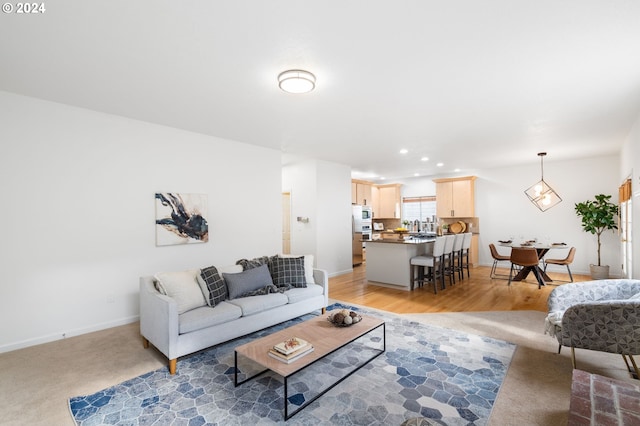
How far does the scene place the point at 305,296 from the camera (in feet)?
13.4

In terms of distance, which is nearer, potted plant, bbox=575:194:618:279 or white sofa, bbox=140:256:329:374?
white sofa, bbox=140:256:329:374

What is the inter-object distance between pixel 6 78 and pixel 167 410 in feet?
11.5

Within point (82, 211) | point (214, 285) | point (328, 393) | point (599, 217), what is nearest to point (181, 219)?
point (82, 211)

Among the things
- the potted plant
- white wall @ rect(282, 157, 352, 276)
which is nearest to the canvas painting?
white wall @ rect(282, 157, 352, 276)

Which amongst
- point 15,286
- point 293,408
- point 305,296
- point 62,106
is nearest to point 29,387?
point 15,286

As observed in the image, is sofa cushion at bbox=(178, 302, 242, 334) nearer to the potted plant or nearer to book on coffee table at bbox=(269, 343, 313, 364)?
book on coffee table at bbox=(269, 343, 313, 364)

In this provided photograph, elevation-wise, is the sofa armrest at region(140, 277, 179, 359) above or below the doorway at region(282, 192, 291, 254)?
below

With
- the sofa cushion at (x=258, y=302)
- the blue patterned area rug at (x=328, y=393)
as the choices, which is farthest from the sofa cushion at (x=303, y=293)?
the blue patterned area rug at (x=328, y=393)

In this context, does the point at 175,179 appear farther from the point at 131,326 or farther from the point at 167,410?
the point at 167,410

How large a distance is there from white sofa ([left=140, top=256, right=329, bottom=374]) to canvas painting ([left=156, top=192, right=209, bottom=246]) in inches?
45.1

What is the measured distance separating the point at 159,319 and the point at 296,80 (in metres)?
2.67

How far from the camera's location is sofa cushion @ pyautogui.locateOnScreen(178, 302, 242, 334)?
2.93 meters

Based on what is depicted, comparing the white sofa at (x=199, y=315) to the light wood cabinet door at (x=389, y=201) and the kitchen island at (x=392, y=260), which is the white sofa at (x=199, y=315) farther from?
the light wood cabinet door at (x=389, y=201)

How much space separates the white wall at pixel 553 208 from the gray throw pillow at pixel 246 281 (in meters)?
7.09
